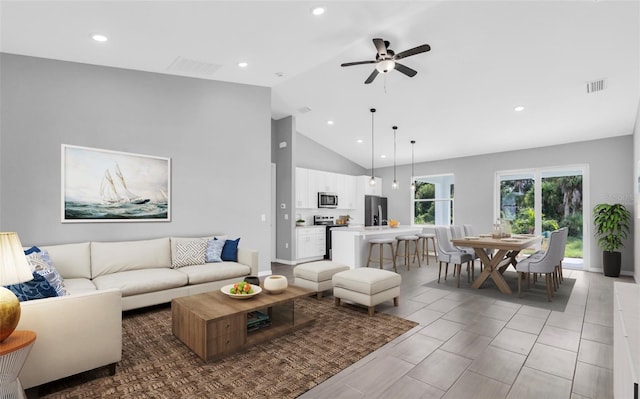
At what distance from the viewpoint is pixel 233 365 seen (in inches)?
96.6

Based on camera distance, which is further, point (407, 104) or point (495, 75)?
point (407, 104)

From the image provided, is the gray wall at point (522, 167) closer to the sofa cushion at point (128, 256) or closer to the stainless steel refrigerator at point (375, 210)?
the stainless steel refrigerator at point (375, 210)

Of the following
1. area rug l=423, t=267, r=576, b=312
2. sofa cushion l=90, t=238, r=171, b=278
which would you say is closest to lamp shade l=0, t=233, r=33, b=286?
sofa cushion l=90, t=238, r=171, b=278

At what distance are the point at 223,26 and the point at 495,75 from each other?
3.71m

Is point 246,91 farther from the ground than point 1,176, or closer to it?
farther from the ground

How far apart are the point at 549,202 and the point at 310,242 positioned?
5.24m

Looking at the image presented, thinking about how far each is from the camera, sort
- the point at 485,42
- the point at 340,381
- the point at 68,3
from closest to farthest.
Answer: the point at 340,381
the point at 68,3
the point at 485,42

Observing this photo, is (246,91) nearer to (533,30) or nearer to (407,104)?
(407,104)

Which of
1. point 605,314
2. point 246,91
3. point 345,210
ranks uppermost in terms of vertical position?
point 246,91

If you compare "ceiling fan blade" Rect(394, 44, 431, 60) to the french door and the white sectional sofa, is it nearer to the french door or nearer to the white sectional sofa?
the white sectional sofa

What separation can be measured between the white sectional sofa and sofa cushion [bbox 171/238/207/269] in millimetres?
67

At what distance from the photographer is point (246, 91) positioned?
5.37 metres

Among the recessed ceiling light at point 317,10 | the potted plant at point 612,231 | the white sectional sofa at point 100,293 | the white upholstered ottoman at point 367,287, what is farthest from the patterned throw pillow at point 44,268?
the potted plant at point 612,231

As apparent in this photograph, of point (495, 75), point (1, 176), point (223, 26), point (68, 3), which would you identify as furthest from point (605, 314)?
point (1, 176)
